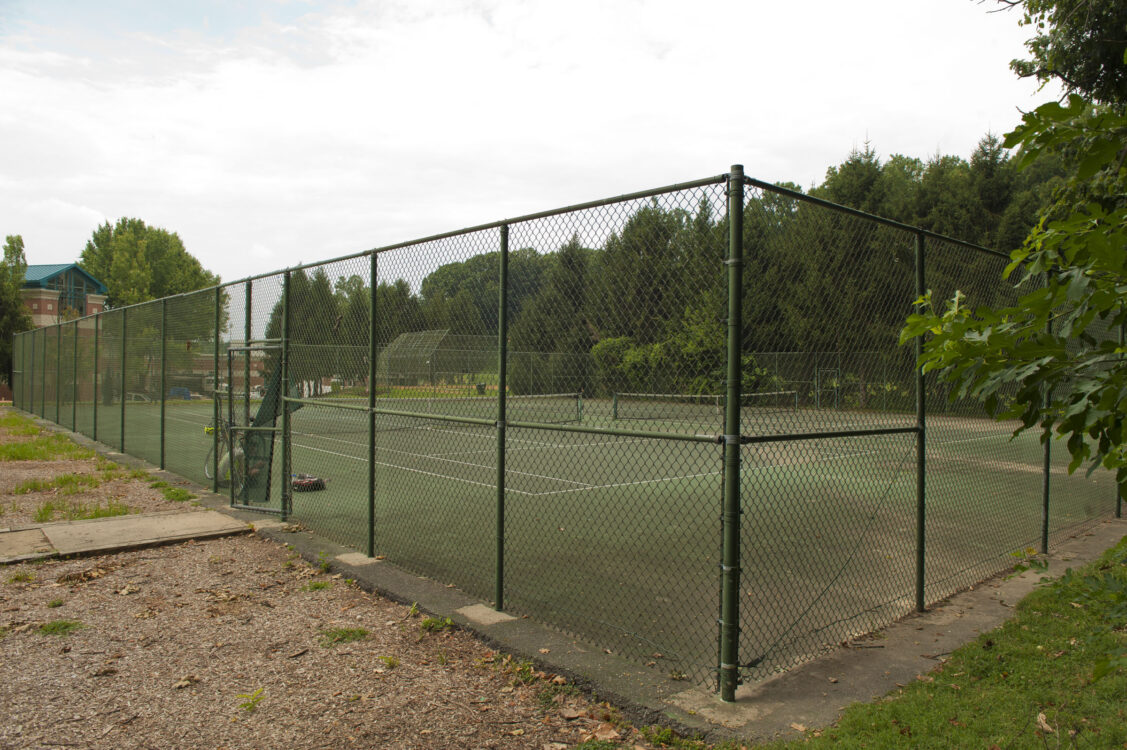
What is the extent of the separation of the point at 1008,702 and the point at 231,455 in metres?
7.62

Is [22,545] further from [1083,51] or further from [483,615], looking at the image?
[1083,51]

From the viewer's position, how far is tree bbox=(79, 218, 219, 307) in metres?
61.3

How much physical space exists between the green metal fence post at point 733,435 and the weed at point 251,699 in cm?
229

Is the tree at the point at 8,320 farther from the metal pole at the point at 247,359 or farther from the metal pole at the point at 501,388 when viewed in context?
the metal pole at the point at 501,388

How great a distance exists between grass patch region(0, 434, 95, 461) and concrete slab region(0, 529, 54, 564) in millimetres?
6511

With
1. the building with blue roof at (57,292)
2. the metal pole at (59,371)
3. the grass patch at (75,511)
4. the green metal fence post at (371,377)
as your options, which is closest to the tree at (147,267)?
the building with blue roof at (57,292)

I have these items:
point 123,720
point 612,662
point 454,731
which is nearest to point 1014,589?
point 612,662

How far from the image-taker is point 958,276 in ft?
21.2

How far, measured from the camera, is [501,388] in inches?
185

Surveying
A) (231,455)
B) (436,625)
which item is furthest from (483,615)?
(231,455)

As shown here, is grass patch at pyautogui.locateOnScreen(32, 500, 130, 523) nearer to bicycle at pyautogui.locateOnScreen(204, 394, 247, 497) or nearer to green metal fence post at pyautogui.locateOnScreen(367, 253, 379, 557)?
bicycle at pyautogui.locateOnScreen(204, 394, 247, 497)

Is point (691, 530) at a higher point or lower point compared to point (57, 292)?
lower

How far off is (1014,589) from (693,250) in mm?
4064

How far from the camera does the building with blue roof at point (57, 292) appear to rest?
55.5m
